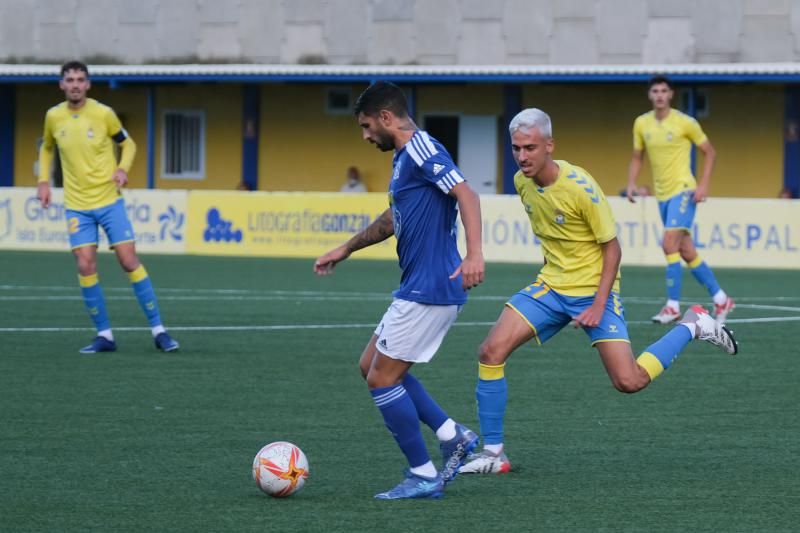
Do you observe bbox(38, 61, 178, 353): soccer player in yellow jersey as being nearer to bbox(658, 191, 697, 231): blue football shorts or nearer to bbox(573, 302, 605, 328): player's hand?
bbox(658, 191, 697, 231): blue football shorts

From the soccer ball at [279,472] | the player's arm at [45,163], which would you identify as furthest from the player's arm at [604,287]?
the player's arm at [45,163]

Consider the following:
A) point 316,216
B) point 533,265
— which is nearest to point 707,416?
point 533,265

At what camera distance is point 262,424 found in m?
Result: 8.71

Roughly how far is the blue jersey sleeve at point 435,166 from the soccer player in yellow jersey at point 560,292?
631 millimetres

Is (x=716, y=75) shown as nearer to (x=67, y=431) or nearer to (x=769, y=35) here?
(x=769, y=35)

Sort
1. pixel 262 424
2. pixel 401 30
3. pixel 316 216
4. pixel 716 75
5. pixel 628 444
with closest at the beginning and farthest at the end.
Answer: pixel 628 444 < pixel 262 424 < pixel 316 216 < pixel 716 75 < pixel 401 30

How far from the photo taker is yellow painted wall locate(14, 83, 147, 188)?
117 feet

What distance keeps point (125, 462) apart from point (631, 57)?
23867 mm

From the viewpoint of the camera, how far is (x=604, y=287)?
7242 mm

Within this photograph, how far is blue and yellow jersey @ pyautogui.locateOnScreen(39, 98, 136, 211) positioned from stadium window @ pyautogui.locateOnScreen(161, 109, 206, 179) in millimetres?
23261

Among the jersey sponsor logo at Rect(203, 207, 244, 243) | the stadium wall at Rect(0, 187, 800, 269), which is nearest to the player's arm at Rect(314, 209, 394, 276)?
the stadium wall at Rect(0, 187, 800, 269)

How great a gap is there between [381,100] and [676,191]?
27.7 feet

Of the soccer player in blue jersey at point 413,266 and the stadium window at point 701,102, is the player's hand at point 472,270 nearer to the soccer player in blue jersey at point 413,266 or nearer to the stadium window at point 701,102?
the soccer player in blue jersey at point 413,266

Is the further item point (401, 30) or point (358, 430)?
point (401, 30)
